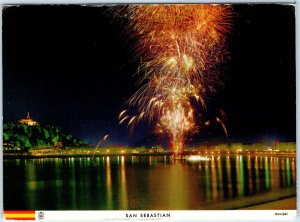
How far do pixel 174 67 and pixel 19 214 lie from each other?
4.02 feet

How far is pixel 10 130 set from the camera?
9.61 feet

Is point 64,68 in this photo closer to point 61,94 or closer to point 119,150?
point 61,94

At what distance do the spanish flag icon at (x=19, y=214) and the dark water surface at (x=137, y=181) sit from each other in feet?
0.08

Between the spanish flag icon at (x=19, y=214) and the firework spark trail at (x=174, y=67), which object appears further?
the firework spark trail at (x=174, y=67)

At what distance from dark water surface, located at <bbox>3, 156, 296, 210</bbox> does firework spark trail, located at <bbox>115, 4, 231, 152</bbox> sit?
214 mm

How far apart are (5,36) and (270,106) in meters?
1.58

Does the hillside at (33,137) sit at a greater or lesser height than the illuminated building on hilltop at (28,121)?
lesser

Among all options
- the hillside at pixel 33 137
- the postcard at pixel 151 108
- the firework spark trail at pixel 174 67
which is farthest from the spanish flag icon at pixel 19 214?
the firework spark trail at pixel 174 67

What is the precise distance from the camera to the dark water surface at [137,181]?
9.49 feet

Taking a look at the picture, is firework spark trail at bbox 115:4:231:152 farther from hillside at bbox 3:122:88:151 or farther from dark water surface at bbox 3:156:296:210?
hillside at bbox 3:122:88:151

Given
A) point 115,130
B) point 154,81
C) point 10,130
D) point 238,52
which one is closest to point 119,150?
point 115,130

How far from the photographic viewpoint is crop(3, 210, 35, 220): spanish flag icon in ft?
9.36

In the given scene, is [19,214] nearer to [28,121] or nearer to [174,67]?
[28,121]

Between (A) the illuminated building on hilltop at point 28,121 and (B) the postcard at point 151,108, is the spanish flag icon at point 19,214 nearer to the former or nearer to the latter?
(B) the postcard at point 151,108
